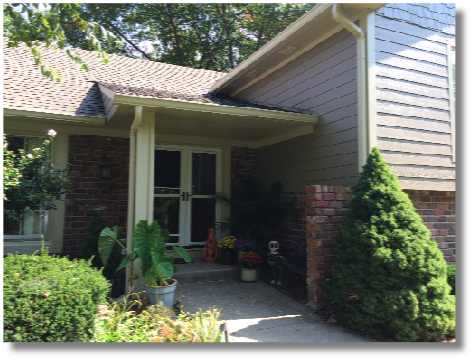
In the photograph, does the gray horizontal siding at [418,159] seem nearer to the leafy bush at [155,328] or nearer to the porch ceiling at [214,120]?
the porch ceiling at [214,120]

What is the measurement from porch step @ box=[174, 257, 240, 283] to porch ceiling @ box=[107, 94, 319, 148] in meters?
2.40

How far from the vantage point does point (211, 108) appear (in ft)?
15.9

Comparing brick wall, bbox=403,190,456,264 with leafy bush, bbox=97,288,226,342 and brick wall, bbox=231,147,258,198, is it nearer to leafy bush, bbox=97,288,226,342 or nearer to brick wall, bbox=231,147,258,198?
leafy bush, bbox=97,288,226,342

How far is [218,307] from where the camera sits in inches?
179

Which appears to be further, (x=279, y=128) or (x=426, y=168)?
(x=279, y=128)

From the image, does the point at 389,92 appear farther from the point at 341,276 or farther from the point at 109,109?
the point at 109,109

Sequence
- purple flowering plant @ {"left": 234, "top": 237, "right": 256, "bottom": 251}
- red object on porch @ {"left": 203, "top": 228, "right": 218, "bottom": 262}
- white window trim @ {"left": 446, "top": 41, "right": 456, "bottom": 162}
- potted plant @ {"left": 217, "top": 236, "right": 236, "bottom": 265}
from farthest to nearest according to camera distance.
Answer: red object on porch @ {"left": 203, "top": 228, "right": 218, "bottom": 262} < potted plant @ {"left": 217, "top": 236, "right": 236, "bottom": 265} < purple flowering plant @ {"left": 234, "top": 237, "right": 256, "bottom": 251} < white window trim @ {"left": 446, "top": 41, "right": 456, "bottom": 162}

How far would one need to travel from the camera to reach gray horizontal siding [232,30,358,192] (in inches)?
190

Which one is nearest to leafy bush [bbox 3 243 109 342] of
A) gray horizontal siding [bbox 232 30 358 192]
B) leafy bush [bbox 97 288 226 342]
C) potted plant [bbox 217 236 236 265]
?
leafy bush [bbox 97 288 226 342]

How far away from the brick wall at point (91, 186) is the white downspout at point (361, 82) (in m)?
4.12

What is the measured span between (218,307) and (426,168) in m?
3.34

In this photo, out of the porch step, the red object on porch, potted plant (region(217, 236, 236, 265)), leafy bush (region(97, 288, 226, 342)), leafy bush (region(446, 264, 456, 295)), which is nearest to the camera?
leafy bush (region(97, 288, 226, 342))

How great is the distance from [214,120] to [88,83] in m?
3.25
